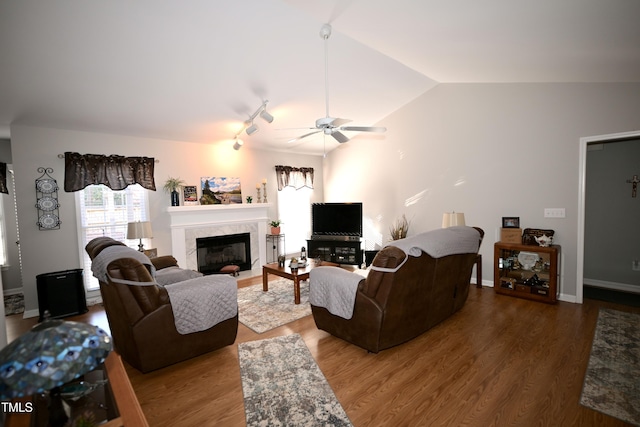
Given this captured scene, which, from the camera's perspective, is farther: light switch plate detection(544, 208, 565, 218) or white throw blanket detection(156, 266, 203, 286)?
light switch plate detection(544, 208, 565, 218)

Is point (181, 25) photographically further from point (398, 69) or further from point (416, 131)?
point (416, 131)

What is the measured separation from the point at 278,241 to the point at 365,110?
10.4 ft

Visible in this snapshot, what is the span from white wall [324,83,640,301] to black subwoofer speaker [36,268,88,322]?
5029 millimetres

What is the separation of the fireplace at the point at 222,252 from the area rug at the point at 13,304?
2426 mm

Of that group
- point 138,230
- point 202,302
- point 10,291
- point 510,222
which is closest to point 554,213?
point 510,222

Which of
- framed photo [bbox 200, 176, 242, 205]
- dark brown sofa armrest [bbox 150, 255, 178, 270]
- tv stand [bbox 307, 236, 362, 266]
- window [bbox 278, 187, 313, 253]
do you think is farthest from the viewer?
window [bbox 278, 187, 313, 253]

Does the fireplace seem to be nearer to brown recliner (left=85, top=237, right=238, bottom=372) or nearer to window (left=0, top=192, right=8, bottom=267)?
brown recliner (left=85, top=237, right=238, bottom=372)

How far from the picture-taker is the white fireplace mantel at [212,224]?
5094 mm

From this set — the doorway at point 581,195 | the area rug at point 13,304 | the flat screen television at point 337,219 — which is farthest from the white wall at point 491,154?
the area rug at point 13,304

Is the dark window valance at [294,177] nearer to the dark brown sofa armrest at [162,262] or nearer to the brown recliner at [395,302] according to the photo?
the dark brown sofa armrest at [162,262]

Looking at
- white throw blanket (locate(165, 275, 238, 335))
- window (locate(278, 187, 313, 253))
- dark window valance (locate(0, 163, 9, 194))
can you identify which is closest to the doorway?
white throw blanket (locate(165, 275, 238, 335))

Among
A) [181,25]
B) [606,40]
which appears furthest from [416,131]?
[181,25]

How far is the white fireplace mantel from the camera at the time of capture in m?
5.09

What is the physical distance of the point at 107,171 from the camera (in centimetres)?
438
